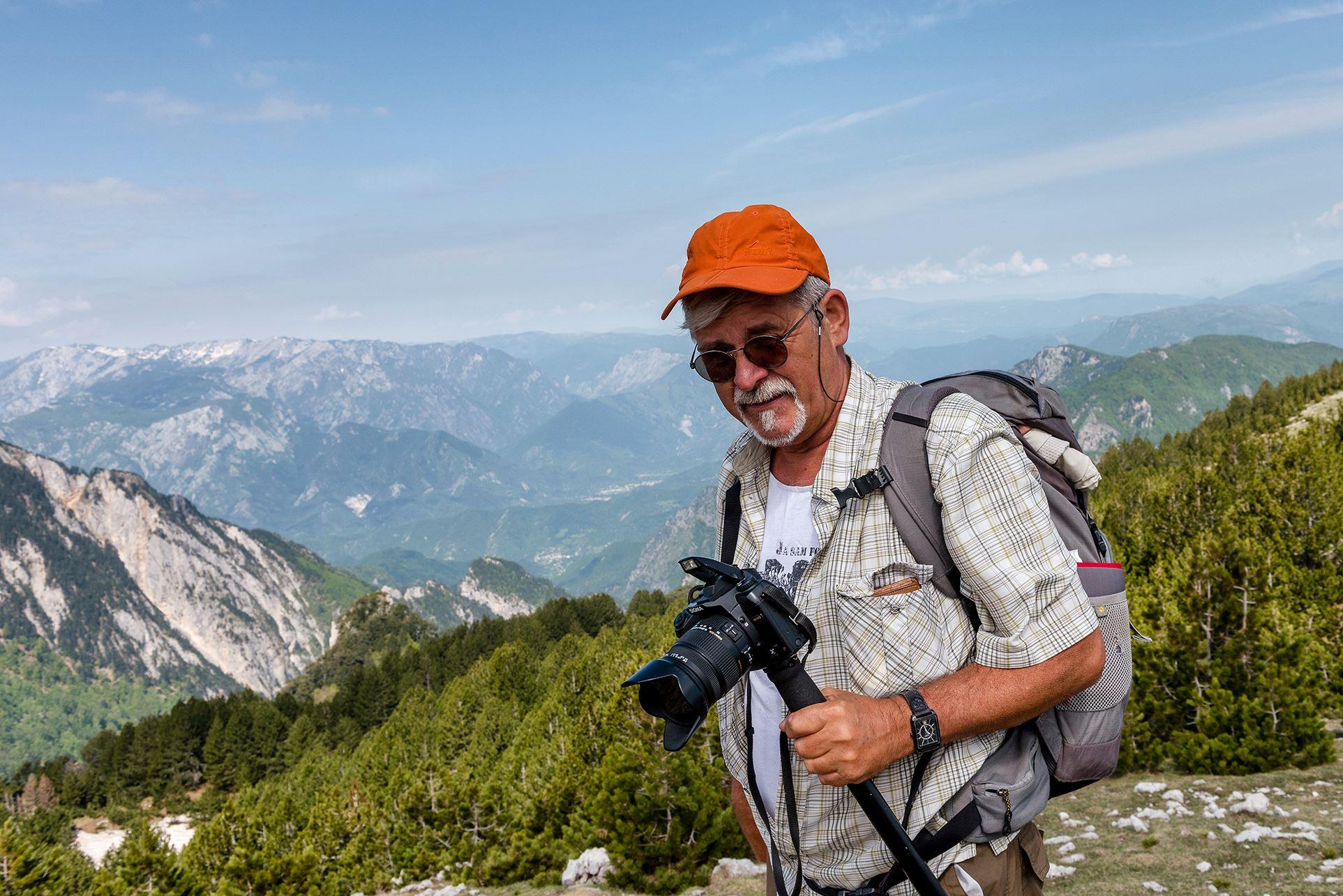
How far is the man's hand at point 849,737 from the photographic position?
8.36 ft

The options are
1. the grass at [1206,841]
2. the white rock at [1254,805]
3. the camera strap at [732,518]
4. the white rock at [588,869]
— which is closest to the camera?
the camera strap at [732,518]

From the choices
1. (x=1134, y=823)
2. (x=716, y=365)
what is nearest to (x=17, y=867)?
(x=1134, y=823)

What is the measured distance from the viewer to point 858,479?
2.83 meters

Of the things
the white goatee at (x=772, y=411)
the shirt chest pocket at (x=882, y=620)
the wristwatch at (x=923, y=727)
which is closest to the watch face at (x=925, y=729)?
the wristwatch at (x=923, y=727)

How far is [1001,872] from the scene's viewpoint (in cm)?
293

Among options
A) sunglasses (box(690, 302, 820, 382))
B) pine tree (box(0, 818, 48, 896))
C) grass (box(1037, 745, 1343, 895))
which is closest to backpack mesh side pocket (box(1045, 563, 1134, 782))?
sunglasses (box(690, 302, 820, 382))

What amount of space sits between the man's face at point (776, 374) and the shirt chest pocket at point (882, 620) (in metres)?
0.69

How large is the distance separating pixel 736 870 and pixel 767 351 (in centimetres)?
1648

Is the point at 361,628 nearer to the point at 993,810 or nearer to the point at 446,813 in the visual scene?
the point at 446,813

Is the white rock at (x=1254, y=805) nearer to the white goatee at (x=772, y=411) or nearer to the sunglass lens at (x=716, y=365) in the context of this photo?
the white goatee at (x=772, y=411)

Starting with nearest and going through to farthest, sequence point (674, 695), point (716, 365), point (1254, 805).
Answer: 1. point (674, 695)
2. point (716, 365)
3. point (1254, 805)

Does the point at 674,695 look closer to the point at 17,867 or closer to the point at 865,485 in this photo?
the point at 865,485

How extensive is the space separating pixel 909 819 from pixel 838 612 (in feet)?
2.54

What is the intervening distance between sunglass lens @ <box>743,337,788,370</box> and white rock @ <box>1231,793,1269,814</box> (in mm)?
13636
